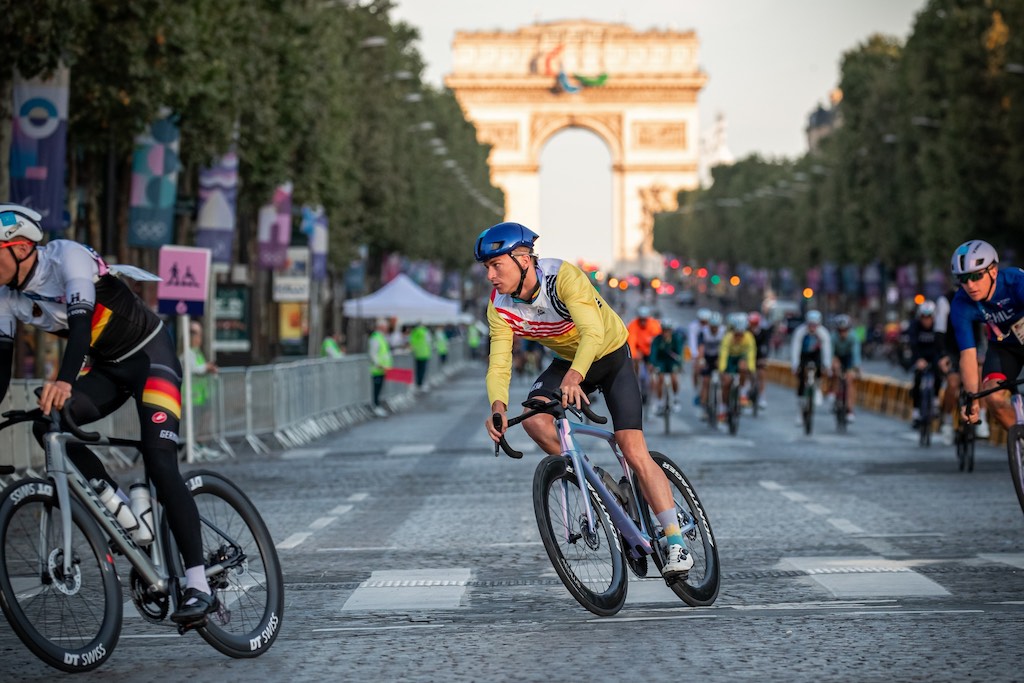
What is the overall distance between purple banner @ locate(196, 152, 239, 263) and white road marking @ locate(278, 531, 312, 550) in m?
19.4

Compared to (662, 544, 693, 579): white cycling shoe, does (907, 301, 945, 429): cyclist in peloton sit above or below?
above

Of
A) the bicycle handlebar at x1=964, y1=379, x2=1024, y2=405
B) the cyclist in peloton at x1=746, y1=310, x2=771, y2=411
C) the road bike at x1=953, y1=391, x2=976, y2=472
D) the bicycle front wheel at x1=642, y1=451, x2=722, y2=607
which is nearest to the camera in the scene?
the bicycle front wheel at x1=642, y1=451, x2=722, y2=607

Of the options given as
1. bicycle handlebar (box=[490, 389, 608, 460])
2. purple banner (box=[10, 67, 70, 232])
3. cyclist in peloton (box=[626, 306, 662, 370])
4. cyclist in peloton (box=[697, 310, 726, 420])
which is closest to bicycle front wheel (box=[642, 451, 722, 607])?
bicycle handlebar (box=[490, 389, 608, 460])

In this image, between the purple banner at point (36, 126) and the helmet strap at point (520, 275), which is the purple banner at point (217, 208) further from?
the helmet strap at point (520, 275)

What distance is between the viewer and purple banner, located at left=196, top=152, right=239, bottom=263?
3303 cm

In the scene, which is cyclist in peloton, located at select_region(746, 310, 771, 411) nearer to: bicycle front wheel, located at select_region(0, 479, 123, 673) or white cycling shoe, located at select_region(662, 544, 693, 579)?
white cycling shoe, located at select_region(662, 544, 693, 579)

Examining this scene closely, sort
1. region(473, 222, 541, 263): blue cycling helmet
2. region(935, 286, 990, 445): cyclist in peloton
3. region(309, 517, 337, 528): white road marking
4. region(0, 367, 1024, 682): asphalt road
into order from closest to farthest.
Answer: region(0, 367, 1024, 682): asphalt road
region(473, 222, 541, 263): blue cycling helmet
region(309, 517, 337, 528): white road marking
region(935, 286, 990, 445): cyclist in peloton

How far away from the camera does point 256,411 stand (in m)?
26.7

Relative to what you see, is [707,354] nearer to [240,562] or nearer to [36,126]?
[36,126]

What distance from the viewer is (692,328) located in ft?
101

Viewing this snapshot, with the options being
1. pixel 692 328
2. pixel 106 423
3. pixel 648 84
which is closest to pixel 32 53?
pixel 106 423

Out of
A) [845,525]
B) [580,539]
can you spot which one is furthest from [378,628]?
[845,525]

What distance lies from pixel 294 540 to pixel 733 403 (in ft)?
49.4

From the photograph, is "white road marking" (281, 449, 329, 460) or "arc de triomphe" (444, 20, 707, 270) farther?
"arc de triomphe" (444, 20, 707, 270)
